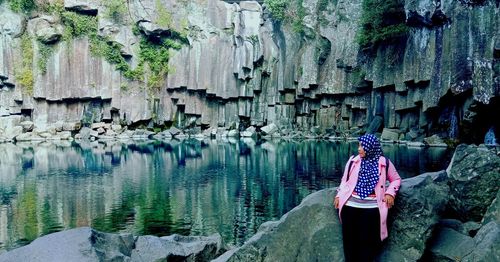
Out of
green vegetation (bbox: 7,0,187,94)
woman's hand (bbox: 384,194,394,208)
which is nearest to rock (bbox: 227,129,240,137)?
green vegetation (bbox: 7,0,187,94)

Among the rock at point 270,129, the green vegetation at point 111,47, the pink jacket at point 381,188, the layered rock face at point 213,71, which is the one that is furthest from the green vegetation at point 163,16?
the pink jacket at point 381,188

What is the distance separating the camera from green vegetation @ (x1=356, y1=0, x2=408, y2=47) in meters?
42.1

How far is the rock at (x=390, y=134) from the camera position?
144 ft

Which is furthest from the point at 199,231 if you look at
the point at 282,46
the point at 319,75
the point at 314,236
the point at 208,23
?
the point at 208,23

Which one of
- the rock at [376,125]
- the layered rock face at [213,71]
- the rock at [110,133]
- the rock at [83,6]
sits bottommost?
the rock at [110,133]

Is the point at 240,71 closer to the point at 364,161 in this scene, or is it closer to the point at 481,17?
the point at 481,17

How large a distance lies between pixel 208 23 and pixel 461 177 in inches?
2201

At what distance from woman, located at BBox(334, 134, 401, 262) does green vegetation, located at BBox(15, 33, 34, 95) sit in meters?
59.4

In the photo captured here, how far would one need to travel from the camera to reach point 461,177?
8.31 m

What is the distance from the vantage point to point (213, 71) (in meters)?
61.0

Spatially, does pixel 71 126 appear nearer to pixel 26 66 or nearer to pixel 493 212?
pixel 26 66

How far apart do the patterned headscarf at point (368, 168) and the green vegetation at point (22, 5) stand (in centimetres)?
6014

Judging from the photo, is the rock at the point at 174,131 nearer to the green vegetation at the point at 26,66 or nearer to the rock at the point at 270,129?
the rock at the point at 270,129

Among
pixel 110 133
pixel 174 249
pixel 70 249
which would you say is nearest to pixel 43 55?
pixel 110 133
